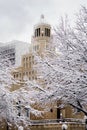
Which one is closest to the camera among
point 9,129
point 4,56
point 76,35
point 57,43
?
point 76,35

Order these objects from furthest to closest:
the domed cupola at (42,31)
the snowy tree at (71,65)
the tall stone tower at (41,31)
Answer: the domed cupola at (42,31), the tall stone tower at (41,31), the snowy tree at (71,65)

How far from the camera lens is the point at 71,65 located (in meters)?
14.2

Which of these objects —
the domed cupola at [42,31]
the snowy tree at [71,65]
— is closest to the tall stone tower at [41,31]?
the domed cupola at [42,31]

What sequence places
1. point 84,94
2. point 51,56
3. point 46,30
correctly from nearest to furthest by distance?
1. point 84,94
2. point 51,56
3. point 46,30

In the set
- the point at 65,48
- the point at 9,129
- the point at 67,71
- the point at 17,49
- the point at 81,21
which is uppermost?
the point at 17,49

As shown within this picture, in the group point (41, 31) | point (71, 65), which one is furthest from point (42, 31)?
point (71, 65)

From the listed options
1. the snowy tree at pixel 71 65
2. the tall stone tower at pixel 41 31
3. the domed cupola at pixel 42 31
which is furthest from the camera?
the domed cupola at pixel 42 31

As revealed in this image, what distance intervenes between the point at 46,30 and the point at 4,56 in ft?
266

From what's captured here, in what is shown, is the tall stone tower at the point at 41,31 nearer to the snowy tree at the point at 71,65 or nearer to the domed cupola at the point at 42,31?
the domed cupola at the point at 42,31

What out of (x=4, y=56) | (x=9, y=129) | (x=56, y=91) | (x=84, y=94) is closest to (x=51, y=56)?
(x=56, y=91)

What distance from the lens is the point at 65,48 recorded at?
49.1 ft

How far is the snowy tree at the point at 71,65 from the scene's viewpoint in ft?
44.4

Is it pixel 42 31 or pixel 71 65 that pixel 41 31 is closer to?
pixel 42 31

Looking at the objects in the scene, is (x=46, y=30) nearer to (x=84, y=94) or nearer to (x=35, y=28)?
(x=35, y=28)
